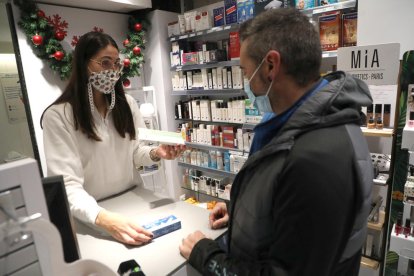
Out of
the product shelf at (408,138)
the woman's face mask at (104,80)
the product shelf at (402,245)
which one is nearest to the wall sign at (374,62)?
the product shelf at (408,138)

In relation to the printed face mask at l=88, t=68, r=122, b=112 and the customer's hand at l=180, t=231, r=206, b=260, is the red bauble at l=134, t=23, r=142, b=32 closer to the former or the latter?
the printed face mask at l=88, t=68, r=122, b=112

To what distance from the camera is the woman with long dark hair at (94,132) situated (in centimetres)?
153

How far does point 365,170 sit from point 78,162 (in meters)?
1.34

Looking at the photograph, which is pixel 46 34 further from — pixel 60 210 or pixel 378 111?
pixel 378 111

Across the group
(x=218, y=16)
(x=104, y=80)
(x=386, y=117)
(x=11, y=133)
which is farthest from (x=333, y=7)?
(x=11, y=133)

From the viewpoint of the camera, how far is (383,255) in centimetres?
231

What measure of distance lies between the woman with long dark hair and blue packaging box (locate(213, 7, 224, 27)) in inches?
83.8

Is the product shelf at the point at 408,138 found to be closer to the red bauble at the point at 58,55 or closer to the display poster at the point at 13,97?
the red bauble at the point at 58,55

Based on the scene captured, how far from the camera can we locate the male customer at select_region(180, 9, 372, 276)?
2.73 feet

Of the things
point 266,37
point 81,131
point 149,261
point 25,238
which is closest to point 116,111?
point 81,131

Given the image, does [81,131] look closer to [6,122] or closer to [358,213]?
[358,213]

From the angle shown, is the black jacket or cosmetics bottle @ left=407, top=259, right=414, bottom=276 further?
cosmetics bottle @ left=407, top=259, right=414, bottom=276

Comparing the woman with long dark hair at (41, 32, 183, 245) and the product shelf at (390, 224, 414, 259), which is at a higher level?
the woman with long dark hair at (41, 32, 183, 245)

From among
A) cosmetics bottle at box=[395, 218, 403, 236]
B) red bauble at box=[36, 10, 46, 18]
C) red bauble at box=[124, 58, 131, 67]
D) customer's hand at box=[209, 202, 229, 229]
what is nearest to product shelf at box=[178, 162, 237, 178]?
red bauble at box=[124, 58, 131, 67]
